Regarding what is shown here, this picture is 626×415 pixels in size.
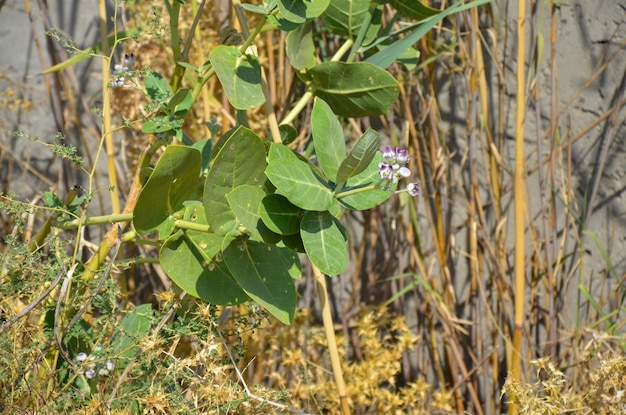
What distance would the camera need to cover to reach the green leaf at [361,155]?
0.67 meters

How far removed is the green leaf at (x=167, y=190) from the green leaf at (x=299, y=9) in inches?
7.0

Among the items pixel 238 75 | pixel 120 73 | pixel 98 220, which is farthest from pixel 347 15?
pixel 98 220

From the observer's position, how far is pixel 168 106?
0.87 metres

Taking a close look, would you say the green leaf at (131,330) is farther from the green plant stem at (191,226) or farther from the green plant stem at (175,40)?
the green plant stem at (175,40)

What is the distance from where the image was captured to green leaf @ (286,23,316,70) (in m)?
0.92

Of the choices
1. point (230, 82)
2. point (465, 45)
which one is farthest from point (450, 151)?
point (230, 82)

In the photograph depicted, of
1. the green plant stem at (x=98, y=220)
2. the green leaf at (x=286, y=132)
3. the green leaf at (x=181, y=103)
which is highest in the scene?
the green leaf at (x=181, y=103)

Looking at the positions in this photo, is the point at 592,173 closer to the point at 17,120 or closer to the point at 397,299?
the point at 397,299

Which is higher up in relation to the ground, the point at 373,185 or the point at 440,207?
the point at 373,185

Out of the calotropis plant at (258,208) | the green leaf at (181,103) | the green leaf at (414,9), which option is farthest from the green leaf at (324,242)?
the green leaf at (414,9)

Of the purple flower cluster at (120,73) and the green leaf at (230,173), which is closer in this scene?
the green leaf at (230,173)

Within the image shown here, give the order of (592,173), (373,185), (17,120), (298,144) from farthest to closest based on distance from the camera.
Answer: (17,120), (298,144), (592,173), (373,185)

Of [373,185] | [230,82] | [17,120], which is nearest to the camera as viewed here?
[373,185]

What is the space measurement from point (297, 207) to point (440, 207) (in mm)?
686
